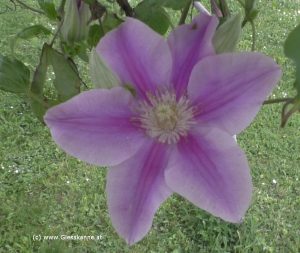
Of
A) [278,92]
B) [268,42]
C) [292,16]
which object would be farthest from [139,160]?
[292,16]

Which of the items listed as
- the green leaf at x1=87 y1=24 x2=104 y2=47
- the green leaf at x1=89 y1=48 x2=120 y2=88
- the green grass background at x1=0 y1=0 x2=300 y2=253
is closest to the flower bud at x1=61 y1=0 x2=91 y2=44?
the green leaf at x1=87 y1=24 x2=104 y2=47

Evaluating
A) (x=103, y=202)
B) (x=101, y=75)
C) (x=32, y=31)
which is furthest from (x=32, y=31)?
(x=103, y=202)

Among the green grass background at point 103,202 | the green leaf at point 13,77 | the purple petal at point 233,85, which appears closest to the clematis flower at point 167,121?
the purple petal at point 233,85

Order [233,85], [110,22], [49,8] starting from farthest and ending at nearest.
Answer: [49,8] < [110,22] < [233,85]

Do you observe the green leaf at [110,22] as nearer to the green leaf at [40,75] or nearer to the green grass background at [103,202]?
the green leaf at [40,75]

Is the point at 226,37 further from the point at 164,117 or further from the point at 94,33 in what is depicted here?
the point at 94,33

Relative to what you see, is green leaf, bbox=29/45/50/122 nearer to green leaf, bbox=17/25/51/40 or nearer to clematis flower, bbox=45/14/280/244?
green leaf, bbox=17/25/51/40
